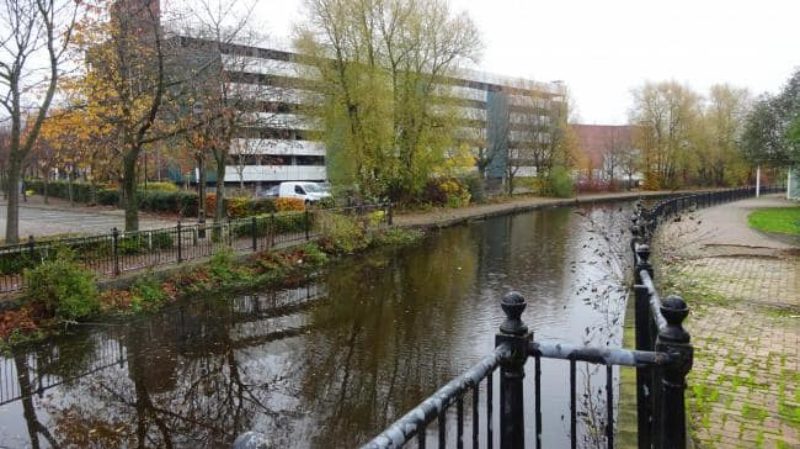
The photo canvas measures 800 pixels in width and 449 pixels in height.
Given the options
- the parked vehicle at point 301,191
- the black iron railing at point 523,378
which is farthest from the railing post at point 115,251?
the parked vehicle at point 301,191

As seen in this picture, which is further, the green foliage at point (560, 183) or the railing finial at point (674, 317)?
the green foliage at point (560, 183)

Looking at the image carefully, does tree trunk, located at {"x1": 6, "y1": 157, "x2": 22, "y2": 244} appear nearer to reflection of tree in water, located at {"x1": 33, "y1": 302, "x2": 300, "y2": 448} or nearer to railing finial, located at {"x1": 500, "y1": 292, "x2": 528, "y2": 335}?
reflection of tree in water, located at {"x1": 33, "y1": 302, "x2": 300, "y2": 448}

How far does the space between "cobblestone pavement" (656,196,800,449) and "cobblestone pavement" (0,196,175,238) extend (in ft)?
56.2

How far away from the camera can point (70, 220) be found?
28078 mm

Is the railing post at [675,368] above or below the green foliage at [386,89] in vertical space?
below

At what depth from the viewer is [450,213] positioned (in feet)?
114

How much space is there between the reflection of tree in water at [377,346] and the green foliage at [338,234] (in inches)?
87.9

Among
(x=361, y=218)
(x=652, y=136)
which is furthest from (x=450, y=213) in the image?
(x=652, y=136)

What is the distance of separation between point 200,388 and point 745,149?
131 ft

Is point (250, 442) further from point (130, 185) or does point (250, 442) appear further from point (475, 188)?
point (475, 188)

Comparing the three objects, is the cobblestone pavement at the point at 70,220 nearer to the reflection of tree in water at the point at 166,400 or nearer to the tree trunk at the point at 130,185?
the tree trunk at the point at 130,185

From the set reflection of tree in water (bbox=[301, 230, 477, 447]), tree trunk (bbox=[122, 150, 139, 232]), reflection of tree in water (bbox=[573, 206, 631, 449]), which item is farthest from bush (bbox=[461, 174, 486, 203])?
tree trunk (bbox=[122, 150, 139, 232])

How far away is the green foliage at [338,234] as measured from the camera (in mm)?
20125

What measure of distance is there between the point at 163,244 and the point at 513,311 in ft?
46.8
